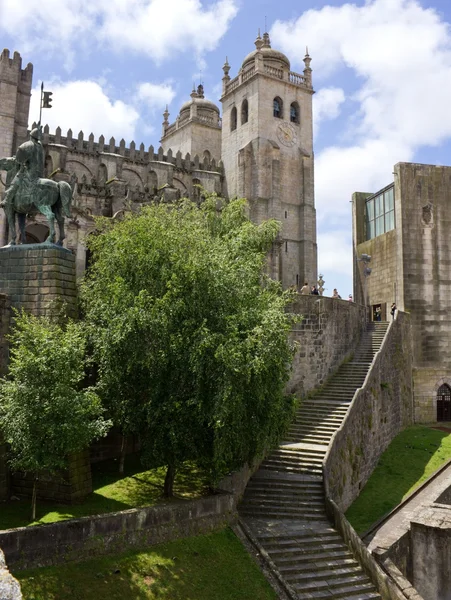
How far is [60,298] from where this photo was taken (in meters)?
16.3

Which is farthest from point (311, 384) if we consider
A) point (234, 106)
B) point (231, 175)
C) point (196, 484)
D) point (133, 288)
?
point (234, 106)

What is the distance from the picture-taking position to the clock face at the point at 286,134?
47.8m

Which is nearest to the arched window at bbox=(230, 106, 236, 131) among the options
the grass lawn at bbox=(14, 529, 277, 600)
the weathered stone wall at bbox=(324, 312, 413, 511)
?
the weathered stone wall at bbox=(324, 312, 413, 511)

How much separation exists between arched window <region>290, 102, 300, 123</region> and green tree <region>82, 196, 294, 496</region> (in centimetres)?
3610

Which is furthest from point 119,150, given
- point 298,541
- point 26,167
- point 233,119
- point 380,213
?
point 298,541

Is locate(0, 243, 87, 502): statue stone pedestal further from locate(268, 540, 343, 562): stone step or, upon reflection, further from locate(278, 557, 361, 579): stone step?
locate(278, 557, 361, 579): stone step

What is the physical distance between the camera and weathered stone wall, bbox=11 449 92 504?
14320mm

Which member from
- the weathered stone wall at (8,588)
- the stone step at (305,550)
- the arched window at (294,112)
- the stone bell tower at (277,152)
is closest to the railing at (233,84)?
the stone bell tower at (277,152)

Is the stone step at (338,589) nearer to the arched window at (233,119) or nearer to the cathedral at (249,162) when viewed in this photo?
the cathedral at (249,162)

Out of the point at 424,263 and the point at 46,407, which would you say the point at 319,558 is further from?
the point at 424,263

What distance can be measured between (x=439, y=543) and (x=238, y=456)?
6680 mm

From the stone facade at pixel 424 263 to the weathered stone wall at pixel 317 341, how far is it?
20.4ft

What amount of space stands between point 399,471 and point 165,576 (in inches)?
494

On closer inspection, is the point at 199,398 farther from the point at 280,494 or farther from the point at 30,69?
the point at 30,69
